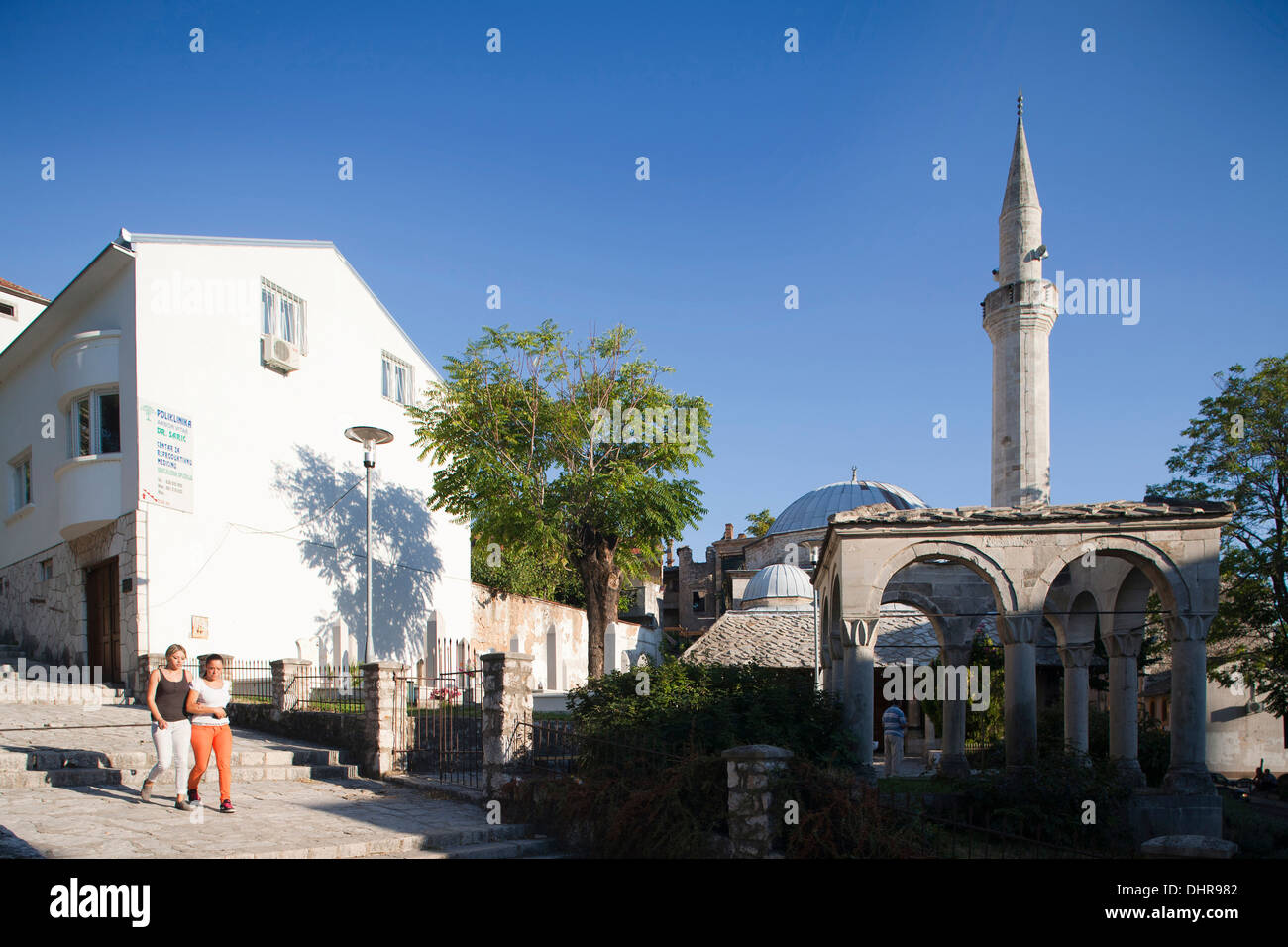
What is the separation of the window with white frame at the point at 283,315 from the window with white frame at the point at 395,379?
322cm

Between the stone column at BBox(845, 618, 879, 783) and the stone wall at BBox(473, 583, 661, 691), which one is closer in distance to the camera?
the stone column at BBox(845, 618, 879, 783)

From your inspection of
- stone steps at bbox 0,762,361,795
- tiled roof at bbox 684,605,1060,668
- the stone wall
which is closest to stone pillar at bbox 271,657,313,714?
stone steps at bbox 0,762,361,795

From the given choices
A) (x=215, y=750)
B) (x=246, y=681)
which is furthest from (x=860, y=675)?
(x=246, y=681)

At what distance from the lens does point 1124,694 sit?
1501cm

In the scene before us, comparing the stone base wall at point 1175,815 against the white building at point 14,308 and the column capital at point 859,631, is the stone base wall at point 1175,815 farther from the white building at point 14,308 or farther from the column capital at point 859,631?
the white building at point 14,308

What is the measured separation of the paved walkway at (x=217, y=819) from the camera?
7.52m

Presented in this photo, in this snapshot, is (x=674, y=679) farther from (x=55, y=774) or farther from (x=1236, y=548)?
(x=1236, y=548)

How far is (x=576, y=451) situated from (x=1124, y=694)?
12774 millimetres

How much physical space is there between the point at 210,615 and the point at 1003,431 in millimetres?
19629

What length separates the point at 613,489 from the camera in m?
20.8

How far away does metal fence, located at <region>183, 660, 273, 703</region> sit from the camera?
15414mm

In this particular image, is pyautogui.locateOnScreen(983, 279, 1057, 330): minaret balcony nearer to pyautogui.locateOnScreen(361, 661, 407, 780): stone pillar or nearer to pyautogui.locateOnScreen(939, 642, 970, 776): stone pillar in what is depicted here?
pyautogui.locateOnScreen(939, 642, 970, 776): stone pillar

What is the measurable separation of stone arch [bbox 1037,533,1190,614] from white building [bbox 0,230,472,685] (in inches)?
518

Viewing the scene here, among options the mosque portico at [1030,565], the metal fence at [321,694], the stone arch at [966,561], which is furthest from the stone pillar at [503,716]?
the stone arch at [966,561]
